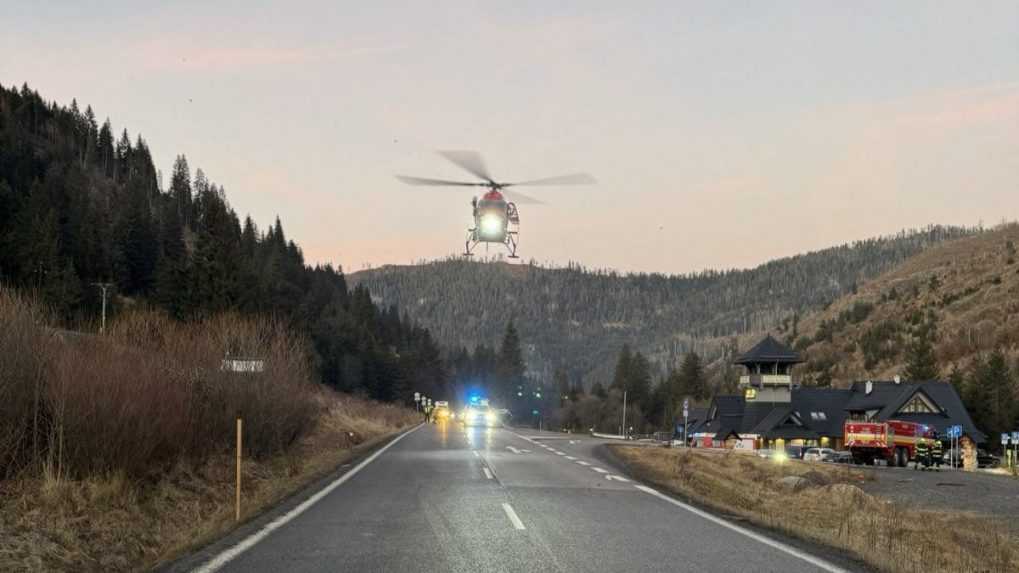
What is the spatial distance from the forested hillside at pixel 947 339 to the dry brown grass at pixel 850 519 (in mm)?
53114

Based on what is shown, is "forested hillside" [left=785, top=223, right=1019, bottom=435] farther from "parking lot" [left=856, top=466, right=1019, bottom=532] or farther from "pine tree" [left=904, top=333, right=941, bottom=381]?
"parking lot" [left=856, top=466, right=1019, bottom=532]

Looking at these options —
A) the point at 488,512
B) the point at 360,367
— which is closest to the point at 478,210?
the point at 488,512

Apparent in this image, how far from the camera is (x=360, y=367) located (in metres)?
127

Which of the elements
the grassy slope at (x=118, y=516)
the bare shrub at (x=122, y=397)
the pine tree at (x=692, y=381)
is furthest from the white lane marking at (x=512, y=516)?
the pine tree at (x=692, y=381)

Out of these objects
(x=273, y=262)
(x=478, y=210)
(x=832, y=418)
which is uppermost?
(x=273, y=262)

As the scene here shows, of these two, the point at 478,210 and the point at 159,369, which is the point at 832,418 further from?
the point at 159,369

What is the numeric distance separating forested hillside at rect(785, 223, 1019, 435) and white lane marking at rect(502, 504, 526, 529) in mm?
73182

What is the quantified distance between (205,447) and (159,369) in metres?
3.27

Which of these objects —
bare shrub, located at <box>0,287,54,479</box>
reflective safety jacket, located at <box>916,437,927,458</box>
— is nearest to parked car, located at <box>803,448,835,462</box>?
reflective safety jacket, located at <box>916,437,927,458</box>

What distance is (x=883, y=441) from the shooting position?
5216cm

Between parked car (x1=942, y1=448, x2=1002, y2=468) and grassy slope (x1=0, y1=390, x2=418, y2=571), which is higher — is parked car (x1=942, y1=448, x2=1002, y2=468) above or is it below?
below

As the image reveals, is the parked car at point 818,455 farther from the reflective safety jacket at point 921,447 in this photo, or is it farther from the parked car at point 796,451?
the reflective safety jacket at point 921,447

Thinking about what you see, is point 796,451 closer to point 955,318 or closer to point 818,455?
point 818,455

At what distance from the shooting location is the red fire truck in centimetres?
5231
